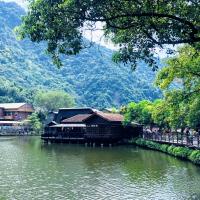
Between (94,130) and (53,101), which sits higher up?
(53,101)

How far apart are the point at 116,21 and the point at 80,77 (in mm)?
159881

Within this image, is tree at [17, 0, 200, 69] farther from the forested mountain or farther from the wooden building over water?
the forested mountain

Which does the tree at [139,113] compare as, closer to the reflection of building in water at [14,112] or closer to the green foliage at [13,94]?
the reflection of building in water at [14,112]

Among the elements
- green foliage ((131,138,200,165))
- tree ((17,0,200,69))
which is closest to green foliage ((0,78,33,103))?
green foliage ((131,138,200,165))

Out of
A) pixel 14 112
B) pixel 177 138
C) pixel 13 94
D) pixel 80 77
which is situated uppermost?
pixel 80 77

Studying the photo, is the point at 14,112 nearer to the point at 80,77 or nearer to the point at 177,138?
the point at 80,77

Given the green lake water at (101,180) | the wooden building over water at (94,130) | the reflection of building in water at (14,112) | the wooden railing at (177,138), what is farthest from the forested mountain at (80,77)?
the green lake water at (101,180)

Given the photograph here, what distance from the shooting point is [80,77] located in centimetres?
17275

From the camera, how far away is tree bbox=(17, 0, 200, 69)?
1197cm

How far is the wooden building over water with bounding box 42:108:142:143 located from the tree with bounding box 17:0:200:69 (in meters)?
42.8

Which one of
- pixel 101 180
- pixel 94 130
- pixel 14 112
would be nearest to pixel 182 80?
pixel 101 180

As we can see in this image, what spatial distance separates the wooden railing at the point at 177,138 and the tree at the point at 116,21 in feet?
69.3

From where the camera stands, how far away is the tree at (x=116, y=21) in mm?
11969

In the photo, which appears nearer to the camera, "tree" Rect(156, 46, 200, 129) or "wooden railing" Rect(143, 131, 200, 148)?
"tree" Rect(156, 46, 200, 129)
